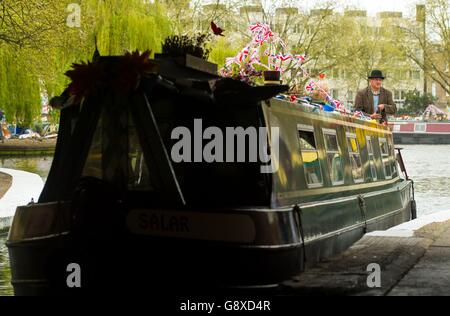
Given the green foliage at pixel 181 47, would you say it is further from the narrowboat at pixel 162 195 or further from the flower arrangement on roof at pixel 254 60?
the flower arrangement on roof at pixel 254 60

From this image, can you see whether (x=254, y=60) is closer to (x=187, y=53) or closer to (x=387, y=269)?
(x=187, y=53)

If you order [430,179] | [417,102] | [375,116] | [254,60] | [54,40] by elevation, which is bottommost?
[430,179]

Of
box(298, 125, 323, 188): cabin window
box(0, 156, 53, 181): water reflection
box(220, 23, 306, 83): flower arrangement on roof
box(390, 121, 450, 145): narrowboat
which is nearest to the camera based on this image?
box(220, 23, 306, 83): flower arrangement on roof

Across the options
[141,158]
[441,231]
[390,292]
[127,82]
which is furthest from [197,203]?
[441,231]

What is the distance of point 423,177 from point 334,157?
66.9 ft

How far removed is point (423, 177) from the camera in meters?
29.2

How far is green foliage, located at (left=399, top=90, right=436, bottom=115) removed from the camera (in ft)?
252

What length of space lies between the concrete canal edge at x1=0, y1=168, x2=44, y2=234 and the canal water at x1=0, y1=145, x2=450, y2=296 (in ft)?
2.91

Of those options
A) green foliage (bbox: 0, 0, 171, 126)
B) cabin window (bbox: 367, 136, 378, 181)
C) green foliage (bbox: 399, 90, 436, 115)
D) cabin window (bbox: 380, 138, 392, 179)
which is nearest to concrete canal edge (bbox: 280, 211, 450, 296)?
cabin window (bbox: 367, 136, 378, 181)

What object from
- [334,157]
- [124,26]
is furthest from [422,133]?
[334,157]

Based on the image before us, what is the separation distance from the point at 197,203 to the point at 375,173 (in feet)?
16.6

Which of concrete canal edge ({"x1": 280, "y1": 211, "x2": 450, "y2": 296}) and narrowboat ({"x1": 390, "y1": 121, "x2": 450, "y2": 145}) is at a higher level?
narrowboat ({"x1": 390, "y1": 121, "x2": 450, "y2": 145})

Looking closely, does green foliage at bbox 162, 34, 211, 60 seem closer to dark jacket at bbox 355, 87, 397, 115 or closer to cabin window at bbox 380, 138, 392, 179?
cabin window at bbox 380, 138, 392, 179

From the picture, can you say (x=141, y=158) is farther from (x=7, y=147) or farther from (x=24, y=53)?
(x=7, y=147)
